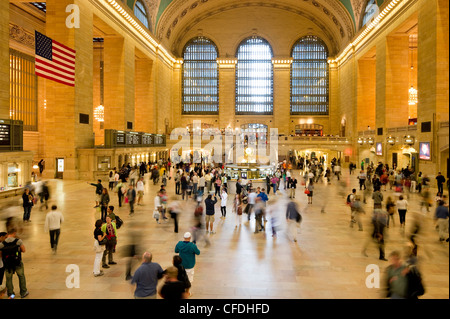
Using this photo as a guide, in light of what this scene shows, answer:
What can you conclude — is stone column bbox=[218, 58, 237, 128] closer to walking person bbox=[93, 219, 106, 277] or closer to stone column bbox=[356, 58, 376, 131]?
stone column bbox=[356, 58, 376, 131]

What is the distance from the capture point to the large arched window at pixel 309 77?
134 ft

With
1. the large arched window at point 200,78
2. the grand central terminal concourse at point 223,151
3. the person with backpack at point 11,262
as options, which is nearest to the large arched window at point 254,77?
the grand central terminal concourse at point 223,151

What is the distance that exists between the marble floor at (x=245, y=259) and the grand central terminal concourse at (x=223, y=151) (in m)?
0.05

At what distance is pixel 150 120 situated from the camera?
110 ft

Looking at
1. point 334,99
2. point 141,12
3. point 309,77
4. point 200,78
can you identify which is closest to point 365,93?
point 334,99

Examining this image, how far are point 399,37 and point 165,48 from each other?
23081 millimetres

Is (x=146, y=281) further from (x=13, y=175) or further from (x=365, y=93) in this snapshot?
(x=365, y=93)

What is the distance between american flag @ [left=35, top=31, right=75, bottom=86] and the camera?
1423cm

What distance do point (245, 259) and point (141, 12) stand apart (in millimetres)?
29005

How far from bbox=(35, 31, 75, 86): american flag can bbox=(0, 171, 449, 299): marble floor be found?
727cm

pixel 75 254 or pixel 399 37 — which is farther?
pixel 399 37

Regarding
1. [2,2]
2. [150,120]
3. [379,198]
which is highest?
[2,2]
